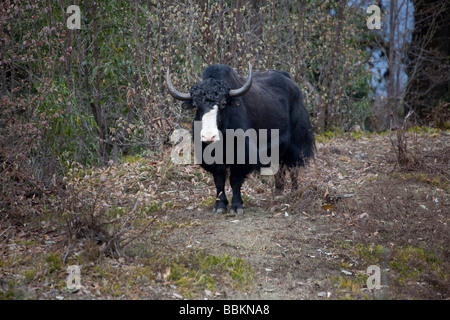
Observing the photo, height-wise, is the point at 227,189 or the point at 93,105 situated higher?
the point at 93,105

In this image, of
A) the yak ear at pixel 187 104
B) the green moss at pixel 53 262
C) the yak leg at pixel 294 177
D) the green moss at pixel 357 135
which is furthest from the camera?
the green moss at pixel 357 135

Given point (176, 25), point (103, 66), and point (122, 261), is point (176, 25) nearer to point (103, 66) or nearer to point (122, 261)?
point (103, 66)

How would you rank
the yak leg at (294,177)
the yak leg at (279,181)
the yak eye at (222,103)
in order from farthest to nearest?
the yak leg at (294,177), the yak leg at (279,181), the yak eye at (222,103)

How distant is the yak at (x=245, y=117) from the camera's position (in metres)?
6.45

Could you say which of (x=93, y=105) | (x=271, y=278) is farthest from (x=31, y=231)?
(x=93, y=105)

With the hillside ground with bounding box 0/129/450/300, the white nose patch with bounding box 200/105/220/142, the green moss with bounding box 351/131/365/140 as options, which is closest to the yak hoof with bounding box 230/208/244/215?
the hillside ground with bounding box 0/129/450/300

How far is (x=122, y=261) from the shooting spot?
491cm

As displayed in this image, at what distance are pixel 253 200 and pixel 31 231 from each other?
313cm

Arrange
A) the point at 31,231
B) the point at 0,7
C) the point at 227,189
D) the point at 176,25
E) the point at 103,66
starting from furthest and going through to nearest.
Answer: the point at 103,66, the point at 176,25, the point at 227,189, the point at 0,7, the point at 31,231

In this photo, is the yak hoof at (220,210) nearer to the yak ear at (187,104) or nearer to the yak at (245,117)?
the yak at (245,117)

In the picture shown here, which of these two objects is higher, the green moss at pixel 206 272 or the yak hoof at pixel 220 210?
the yak hoof at pixel 220 210

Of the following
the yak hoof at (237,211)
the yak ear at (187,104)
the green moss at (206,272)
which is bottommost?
the green moss at (206,272)

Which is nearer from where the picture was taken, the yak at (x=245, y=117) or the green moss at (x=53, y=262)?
the green moss at (x=53, y=262)

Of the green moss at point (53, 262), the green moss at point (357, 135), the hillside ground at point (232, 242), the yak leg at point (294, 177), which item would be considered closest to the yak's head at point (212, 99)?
the hillside ground at point (232, 242)
